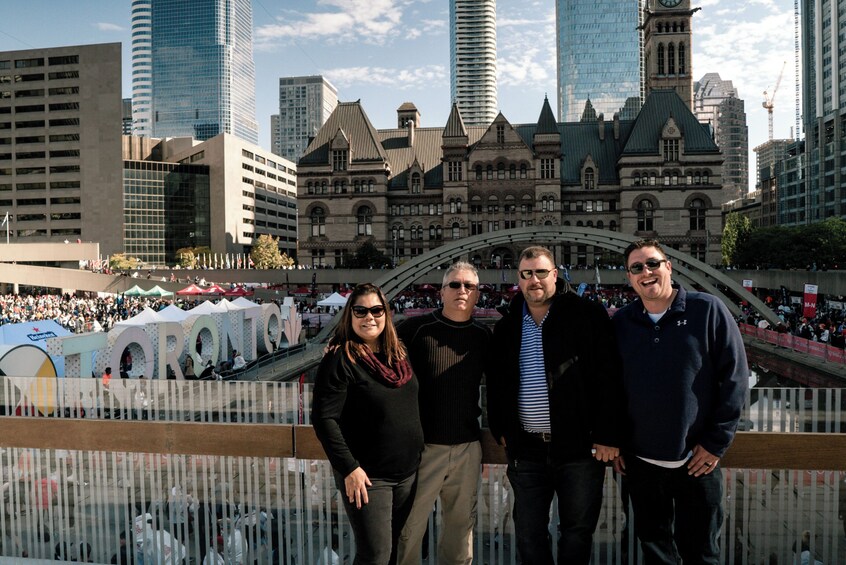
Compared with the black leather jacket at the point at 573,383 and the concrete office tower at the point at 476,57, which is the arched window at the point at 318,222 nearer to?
the black leather jacket at the point at 573,383

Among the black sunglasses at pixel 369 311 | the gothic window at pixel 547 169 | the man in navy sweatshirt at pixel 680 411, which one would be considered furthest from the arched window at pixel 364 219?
the man in navy sweatshirt at pixel 680 411

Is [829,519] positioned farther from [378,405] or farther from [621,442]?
[378,405]

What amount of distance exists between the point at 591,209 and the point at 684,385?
81.3 metres

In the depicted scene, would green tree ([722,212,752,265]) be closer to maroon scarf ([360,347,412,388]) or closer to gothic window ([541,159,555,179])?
gothic window ([541,159,555,179])

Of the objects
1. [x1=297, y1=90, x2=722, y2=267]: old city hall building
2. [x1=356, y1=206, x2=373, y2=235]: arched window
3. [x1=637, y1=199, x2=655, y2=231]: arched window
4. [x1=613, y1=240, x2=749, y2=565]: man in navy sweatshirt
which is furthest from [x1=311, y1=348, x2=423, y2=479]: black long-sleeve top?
[x1=637, y1=199, x2=655, y2=231]: arched window

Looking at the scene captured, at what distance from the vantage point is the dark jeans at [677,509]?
12.2 feet

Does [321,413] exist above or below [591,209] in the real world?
below

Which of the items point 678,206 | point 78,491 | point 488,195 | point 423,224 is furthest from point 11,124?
point 78,491

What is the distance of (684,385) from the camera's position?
3641mm

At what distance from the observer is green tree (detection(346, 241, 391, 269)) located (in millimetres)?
72500

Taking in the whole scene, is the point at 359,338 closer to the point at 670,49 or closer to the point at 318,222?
the point at 318,222

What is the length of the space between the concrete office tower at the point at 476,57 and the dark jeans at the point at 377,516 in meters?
183

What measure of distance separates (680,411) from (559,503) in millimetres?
944

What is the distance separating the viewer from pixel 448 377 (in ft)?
13.3
